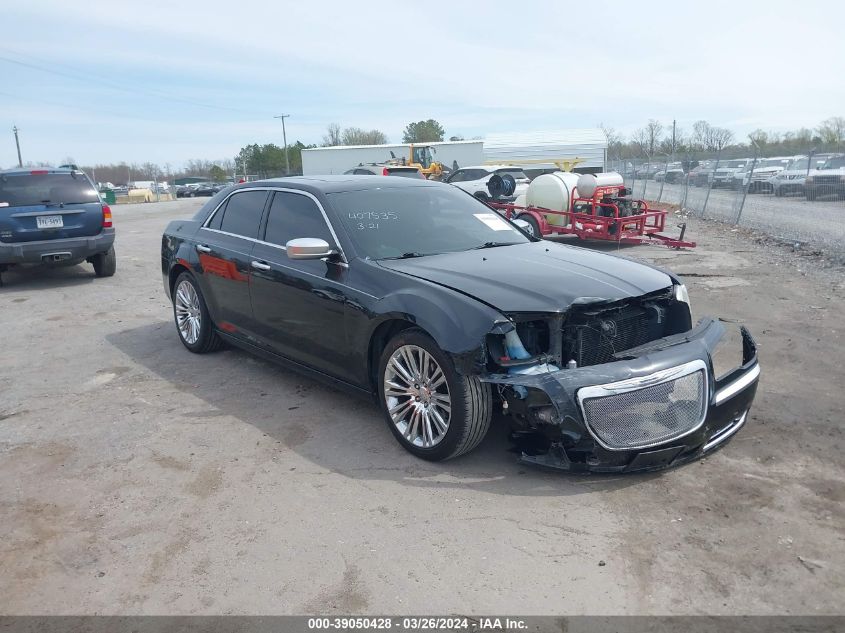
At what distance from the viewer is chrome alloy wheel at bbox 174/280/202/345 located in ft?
21.6

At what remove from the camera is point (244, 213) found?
235 inches

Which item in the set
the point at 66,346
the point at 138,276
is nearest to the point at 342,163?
the point at 138,276

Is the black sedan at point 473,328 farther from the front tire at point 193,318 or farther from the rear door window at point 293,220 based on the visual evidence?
the front tire at point 193,318

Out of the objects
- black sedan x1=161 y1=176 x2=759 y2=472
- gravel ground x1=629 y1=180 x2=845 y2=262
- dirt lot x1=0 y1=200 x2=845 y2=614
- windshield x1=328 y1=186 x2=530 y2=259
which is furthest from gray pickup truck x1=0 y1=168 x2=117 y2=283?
gravel ground x1=629 y1=180 x2=845 y2=262

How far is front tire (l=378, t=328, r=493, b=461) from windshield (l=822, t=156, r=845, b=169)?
47.3ft

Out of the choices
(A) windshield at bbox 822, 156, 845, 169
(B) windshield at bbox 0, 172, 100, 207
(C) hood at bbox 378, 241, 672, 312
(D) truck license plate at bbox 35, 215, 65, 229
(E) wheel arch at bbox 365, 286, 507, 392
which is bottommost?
(E) wheel arch at bbox 365, 286, 507, 392

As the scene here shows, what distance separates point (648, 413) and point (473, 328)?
1.03 meters

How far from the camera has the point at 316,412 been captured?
5.13 meters

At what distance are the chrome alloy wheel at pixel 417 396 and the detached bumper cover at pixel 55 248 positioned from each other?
25.9ft

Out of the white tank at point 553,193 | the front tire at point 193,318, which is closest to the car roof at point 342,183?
the front tire at point 193,318

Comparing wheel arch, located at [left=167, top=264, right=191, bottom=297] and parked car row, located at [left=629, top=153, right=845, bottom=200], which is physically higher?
parked car row, located at [left=629, top=153, right=845, bottom=200]

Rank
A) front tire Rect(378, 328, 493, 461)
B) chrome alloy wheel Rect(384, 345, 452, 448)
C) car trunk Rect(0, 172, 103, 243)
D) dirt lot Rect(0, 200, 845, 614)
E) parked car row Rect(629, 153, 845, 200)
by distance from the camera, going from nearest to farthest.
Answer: dirt lot Rect(0, 200, 845, 614)
front tire Rect(378, 328, 493, 461)
chrome alloy wheel Rect(384, 345, 452, 448)
car trunk Rect(0, 172, 103, 243)
parked car row Rect(629, 153, 845, 200)

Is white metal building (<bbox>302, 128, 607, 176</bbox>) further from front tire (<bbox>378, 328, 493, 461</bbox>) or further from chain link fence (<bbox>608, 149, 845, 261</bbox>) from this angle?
front tire (<bbox>378, 328, 493, 461</bbox>)

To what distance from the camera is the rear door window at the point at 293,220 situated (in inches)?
200
